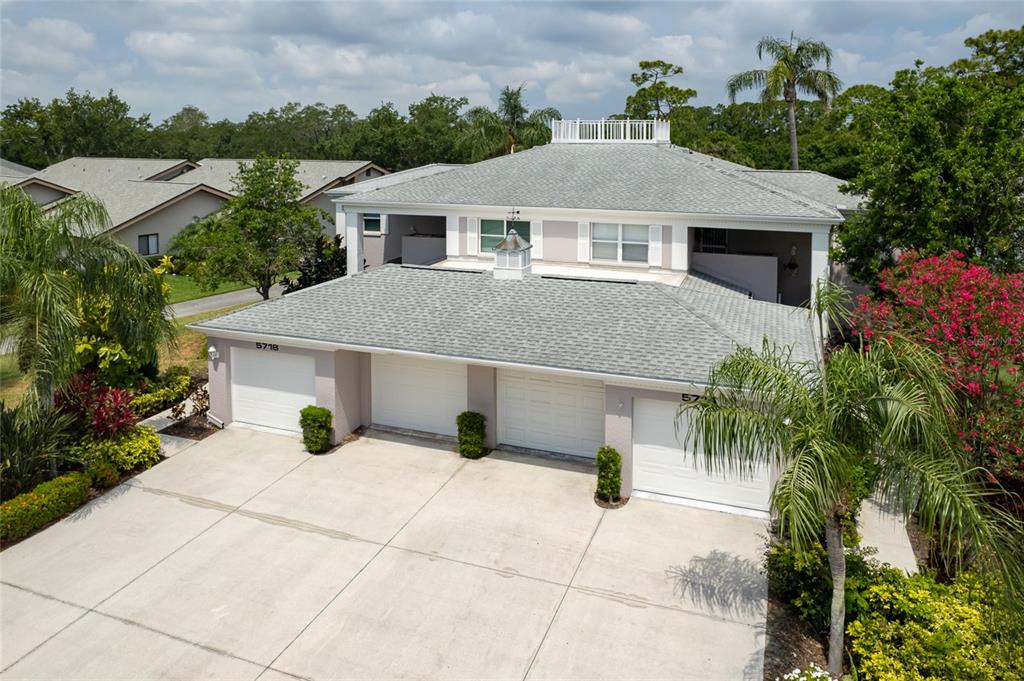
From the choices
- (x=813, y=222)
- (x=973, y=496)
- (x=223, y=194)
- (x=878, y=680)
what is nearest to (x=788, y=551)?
(x=878, y=680)

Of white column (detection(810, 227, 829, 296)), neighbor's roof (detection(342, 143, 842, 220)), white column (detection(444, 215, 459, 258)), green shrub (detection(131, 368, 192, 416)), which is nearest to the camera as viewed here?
green shrub (detection(131, 368, 192, 416))

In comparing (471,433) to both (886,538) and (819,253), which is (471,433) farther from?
(819,253)

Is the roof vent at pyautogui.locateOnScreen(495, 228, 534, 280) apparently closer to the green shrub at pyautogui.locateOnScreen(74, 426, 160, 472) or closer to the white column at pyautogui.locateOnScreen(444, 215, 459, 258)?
the white column at pyautogui.locateOnScreen(444, 215, 459, 258)

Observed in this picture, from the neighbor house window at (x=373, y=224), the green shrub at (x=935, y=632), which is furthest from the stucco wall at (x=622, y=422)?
the neighbor house window at (x=373, y=224)

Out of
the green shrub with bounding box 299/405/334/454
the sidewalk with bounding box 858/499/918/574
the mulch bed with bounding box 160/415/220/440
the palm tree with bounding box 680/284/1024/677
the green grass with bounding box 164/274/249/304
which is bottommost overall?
the sidewalk with bounding box 858/499/918/574

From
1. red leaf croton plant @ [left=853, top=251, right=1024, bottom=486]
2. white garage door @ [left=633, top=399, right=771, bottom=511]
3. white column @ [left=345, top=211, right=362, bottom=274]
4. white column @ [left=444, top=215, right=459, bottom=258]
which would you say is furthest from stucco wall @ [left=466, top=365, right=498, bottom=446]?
white column @ [left=345, top=211, right=362, bottom=274]

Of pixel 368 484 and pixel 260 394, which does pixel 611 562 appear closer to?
pixel 368 484

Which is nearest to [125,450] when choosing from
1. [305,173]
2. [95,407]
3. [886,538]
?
[95,407]
